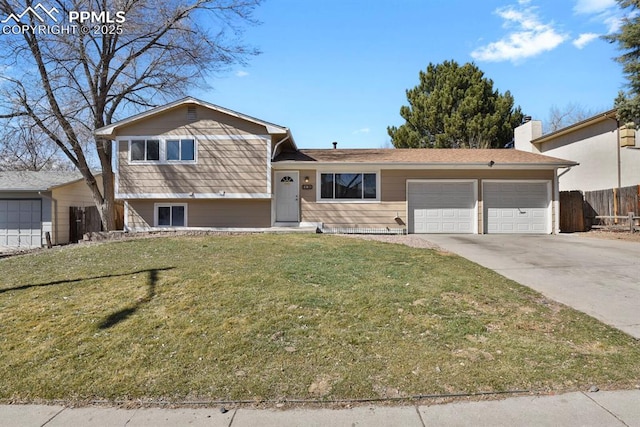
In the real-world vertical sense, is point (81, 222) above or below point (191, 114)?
below

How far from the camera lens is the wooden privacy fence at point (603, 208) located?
1434 cm

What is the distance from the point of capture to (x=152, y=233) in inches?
531

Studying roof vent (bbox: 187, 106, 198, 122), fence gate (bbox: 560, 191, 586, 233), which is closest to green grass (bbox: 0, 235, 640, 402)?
roof vent (bbox: 187, 106, 198, 122)

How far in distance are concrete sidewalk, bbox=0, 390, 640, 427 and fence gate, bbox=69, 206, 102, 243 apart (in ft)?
58.5

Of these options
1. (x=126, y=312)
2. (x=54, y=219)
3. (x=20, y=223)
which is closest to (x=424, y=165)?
(x=126, y=312)

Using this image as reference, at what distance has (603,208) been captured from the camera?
15664mm

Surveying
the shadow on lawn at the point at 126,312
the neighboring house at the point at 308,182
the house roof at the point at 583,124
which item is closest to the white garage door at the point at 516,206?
the neighboring house at the point at 308,182

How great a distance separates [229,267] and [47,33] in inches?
563

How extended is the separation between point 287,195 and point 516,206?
28.6ft

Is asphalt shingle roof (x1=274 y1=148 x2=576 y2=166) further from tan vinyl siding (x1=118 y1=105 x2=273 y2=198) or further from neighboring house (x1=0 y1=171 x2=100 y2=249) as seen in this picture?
neighboring house (x1=0 y1=171 x2=100 y2=249)

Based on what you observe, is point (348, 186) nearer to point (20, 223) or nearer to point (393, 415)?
point (393, 415)

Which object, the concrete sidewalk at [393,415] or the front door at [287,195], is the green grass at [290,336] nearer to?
the concrete sidewalk at [393,415]

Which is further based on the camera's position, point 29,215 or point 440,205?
point 29,215

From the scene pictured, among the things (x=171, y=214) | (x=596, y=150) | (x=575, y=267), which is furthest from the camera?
(x=596, y=150)
